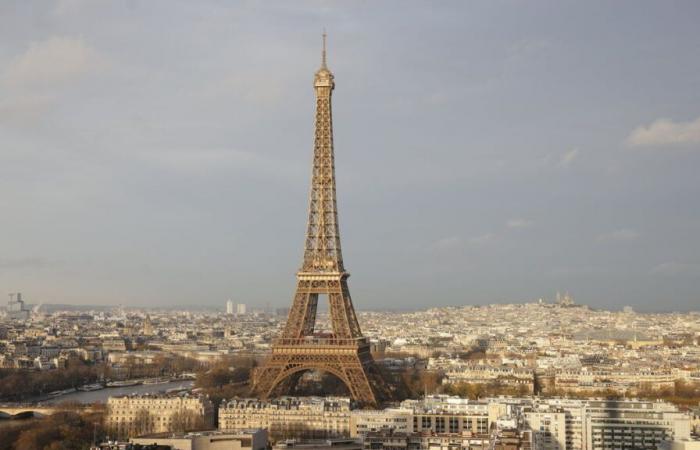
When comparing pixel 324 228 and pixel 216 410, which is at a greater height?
pixel 324 228

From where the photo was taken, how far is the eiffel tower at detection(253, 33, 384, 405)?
5075 centimetres

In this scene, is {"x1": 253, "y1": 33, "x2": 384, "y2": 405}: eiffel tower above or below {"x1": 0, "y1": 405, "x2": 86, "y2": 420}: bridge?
above

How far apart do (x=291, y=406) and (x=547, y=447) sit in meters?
12.2

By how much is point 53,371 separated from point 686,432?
1966 inches

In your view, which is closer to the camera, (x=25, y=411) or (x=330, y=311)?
(x=330, y=311)

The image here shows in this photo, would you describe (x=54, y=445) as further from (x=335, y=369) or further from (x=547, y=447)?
(x=547, y=447)

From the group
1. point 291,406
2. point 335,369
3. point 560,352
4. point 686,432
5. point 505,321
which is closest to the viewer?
point 686,432

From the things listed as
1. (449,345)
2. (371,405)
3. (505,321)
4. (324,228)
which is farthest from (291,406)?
(505,321)

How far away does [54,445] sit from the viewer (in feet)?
131

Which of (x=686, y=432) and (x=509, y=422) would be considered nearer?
(x=509, y=422)

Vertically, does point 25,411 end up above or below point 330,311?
below

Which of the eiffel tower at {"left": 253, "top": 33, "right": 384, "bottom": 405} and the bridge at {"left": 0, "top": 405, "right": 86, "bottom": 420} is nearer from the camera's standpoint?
the eiffel tower at {"left": 253, "top": 33, "right": 384, "bottom": 405}

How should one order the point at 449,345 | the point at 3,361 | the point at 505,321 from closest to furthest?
the point at 3,361 < the point at 449,345 < the point at 505,321

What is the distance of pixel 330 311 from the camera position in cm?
5259
